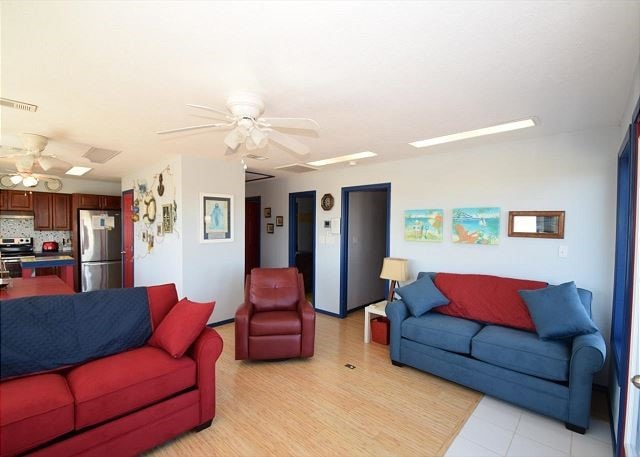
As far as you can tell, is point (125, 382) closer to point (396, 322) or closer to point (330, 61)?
point (330, 61)

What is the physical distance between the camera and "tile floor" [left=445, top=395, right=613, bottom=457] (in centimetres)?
207

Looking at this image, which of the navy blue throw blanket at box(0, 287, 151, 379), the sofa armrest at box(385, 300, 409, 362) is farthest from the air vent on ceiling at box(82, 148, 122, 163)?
the sofa armrest at box(385, 300, 409, 362)

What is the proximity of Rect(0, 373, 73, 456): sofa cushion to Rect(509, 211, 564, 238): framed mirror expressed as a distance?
156 inches

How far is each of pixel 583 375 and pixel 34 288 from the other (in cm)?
482

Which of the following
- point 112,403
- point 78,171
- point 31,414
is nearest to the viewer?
point 31,414

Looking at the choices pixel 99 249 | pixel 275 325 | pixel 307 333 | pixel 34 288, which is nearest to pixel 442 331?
pixel 307 333

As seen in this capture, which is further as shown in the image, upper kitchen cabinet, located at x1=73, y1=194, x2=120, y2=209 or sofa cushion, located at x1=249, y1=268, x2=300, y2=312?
upper kitchen cabinet, located at x1=73, y1=194, x2=120, y2=209

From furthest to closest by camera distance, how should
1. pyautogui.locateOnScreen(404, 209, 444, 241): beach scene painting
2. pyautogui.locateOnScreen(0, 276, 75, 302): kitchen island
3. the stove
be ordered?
the stove, pyautogui.locateOnScreen(404, 209, 444, 241): beach scene painting, pyautogui.locateOnScreen(0, 276, 75, 302): kitchen island

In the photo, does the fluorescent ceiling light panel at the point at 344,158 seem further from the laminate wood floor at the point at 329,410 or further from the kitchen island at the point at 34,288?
the kitchen island at the point at 34,288

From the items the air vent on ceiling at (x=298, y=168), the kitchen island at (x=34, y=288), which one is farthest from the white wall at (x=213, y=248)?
the kitchen island at (x=34, y=288)

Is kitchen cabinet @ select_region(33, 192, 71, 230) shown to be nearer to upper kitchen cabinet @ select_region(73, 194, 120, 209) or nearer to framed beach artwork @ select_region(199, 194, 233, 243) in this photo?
upper kitchen cabinet @ select_region(73, 194, 120, 209)

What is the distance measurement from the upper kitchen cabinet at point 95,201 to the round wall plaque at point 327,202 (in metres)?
4.27

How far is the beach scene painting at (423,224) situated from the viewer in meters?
3.90

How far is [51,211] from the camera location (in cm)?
577
